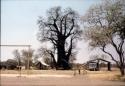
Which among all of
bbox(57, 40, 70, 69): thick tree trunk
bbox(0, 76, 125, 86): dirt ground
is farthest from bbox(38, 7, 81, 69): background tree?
bbox(0, 76, 125, 86): dirt ground

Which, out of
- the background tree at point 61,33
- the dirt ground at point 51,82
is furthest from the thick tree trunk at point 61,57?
the dirt ground at point 51,82

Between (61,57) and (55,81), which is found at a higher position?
(61,57)

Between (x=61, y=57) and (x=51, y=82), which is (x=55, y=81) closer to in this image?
(x=51, y=82)

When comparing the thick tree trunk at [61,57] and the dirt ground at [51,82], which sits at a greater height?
the thick tree trunk at [61,57]

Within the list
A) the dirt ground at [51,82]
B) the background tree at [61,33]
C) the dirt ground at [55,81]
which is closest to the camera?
the dirt ground at [51,82]

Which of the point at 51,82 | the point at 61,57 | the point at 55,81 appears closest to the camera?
the point at 51,82

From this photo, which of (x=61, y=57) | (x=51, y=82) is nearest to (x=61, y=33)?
(x=61, y=57)

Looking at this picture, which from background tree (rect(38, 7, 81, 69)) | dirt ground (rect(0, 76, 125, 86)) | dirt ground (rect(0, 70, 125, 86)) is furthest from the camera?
background tree (rect(38, 7, 81, 69))

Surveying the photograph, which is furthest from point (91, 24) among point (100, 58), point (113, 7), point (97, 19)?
point (100, 58)

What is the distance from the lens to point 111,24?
35594mm

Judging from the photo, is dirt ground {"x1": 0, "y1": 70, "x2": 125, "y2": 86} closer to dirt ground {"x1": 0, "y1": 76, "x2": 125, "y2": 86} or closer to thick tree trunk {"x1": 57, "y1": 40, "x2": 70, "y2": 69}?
dirt ground {"x1": 0, "y1": 76, "x2": 125, "y2": 86}

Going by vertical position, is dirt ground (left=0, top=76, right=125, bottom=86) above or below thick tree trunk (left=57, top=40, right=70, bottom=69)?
below

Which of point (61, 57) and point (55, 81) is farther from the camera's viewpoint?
point (61, 57)

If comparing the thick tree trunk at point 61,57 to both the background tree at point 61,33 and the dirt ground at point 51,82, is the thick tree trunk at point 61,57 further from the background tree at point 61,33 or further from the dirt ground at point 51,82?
the dirt ground at point 51,82
